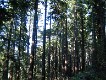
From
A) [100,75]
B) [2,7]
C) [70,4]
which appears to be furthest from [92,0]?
[2,7]

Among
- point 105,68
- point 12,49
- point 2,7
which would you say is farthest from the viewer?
point 12,49

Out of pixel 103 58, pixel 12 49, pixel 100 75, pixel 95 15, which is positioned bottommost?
pixel 100 75

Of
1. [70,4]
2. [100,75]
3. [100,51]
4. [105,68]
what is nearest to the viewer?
[100,75]

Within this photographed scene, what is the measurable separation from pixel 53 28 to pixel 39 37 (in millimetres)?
8725

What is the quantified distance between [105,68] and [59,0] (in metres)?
10.5

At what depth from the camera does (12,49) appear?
2961cm

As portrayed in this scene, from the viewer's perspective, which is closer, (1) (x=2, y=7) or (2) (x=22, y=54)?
(1) (x=2, y=7)

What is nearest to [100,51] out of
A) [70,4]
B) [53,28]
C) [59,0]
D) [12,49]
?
[59,0]

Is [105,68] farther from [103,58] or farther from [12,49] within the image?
[12,49]

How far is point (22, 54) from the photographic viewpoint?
36406 millimetres

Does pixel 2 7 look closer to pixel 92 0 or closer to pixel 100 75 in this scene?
pixel 100 75

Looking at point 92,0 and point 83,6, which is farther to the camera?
point 83,6

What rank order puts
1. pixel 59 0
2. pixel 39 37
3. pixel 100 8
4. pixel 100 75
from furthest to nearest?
pixel 39 37, pixel 100 8, pixel 59 0, pixel 100 75

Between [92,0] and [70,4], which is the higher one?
[70,4]
